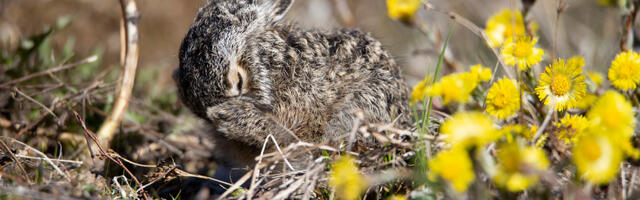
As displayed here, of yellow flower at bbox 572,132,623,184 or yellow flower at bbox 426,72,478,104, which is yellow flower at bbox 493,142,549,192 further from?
yellow flower at bbox 426,72,478,104

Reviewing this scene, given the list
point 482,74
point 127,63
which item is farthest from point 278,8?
point 482,74

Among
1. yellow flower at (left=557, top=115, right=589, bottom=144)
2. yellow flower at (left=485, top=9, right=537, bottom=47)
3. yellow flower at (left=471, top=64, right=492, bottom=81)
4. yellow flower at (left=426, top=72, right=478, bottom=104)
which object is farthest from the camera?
yellow flower at (left=485, top=9, right=537, bottom=47)

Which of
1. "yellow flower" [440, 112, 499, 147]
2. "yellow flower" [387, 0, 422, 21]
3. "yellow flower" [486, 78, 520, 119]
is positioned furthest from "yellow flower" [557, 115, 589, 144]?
"yellow flower" [387, 0, 422, 21]

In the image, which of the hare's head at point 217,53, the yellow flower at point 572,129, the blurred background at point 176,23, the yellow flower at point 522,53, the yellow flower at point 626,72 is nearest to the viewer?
the yellow flower at point 572,129

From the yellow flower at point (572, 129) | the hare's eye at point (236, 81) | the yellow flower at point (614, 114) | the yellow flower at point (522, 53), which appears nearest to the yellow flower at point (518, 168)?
the yellow flower at point (614, 114)

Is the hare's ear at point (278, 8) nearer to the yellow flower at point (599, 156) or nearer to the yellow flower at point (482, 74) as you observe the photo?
the yellow flower at point (482, 74)

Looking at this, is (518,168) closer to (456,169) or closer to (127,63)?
(456,169)
